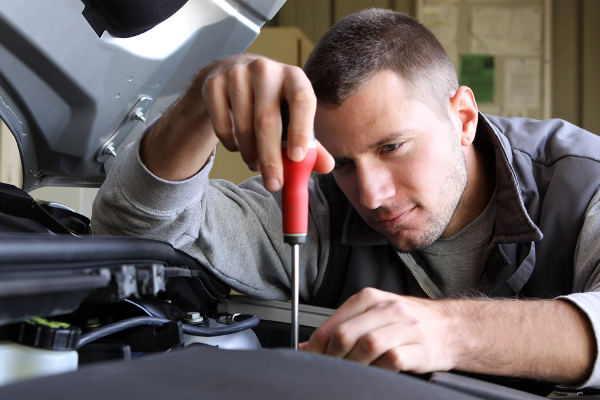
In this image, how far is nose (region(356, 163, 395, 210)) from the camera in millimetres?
963

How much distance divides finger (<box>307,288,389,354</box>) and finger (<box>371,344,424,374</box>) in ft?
0.18

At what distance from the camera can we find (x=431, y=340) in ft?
2.05

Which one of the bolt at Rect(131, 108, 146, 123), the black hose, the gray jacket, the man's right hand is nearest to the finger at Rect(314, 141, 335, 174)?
the man's right hand

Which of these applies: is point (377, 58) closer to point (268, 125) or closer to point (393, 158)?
point (393, 158)

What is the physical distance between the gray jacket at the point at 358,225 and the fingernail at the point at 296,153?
0.37 metres

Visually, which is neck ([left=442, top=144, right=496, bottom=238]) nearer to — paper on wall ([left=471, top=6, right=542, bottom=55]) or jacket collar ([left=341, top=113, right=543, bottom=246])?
jacket collar ([left=341, top=113, right=543, bottom=246])

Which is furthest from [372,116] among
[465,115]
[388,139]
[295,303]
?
[295,303]

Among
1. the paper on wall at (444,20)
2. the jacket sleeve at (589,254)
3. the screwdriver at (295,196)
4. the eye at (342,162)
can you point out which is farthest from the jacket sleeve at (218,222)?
the paper on wall at (444,20)

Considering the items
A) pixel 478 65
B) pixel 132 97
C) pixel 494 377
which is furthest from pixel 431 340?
pixel 478 65

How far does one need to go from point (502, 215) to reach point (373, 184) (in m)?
0.25

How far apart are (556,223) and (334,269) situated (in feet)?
1.38

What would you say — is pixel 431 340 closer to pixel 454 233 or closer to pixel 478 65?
pixel 454 233

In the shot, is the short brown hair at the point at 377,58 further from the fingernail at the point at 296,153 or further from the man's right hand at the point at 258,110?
the fingernail at the point at 296,153

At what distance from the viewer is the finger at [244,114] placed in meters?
0.60
